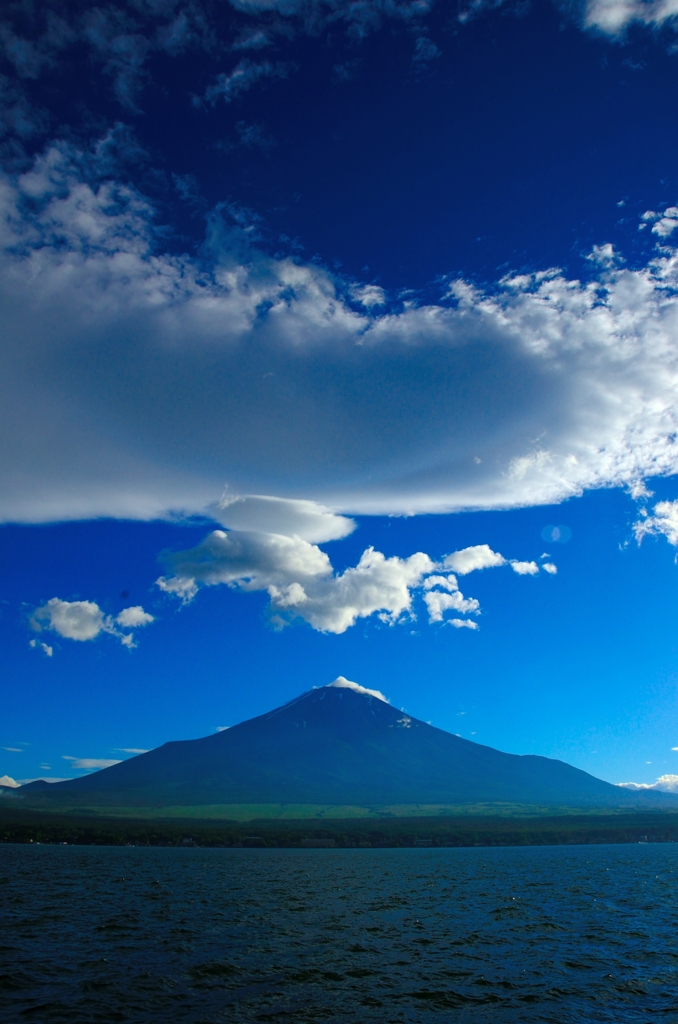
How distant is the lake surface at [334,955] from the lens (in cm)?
3034

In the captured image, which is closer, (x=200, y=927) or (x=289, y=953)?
(x=289, y=953)

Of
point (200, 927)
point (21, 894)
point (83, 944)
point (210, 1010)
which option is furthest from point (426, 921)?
point (21, 894)

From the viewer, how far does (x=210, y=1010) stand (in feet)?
96.8

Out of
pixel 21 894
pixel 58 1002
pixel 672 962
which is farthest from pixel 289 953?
pixel 21 894

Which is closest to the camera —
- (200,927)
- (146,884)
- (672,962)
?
(672,962)

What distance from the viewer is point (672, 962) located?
139 ft

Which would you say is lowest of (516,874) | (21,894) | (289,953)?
(516,874)

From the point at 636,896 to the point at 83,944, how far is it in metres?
73.5

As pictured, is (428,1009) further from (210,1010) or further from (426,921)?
(426,921)

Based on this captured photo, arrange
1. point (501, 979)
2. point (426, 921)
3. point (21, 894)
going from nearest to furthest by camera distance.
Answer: point (501, 979), point (426, 921), point (21, 894)

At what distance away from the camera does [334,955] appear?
138ft

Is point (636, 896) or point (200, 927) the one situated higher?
point (200, 927)

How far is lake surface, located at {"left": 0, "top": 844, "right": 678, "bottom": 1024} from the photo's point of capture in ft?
99.6

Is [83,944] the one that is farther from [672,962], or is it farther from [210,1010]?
[672,962]
